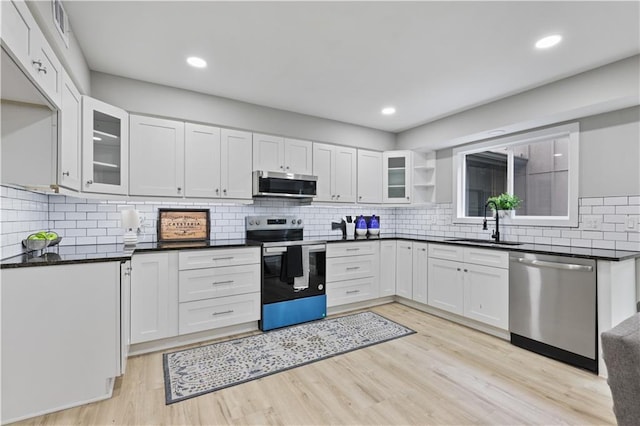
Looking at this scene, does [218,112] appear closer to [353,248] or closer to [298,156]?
[298,156]

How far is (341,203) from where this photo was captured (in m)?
4.26

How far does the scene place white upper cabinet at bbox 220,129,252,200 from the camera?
11.1 ft

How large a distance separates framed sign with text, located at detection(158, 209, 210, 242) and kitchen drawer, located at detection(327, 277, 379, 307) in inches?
62.8

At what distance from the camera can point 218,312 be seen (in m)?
3.07

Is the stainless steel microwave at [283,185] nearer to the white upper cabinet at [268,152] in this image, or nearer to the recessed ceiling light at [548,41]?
the white upper cabinet at [268,152]

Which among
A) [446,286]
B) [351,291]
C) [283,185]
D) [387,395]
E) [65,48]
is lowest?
[387,395]

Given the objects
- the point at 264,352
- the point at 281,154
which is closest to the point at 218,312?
the point at 264,352

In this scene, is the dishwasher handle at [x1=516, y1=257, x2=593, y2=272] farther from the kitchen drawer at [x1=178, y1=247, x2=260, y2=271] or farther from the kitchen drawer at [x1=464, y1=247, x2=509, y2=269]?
the kitchen drawer at [x1=178, y1=247, x2=260, y2=271]

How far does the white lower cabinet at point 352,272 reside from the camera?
3814mm

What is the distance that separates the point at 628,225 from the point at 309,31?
3110 mm

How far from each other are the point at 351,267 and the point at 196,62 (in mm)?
2758

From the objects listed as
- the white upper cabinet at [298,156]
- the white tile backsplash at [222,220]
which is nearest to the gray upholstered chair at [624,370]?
the white tile backsplash at [222,220]

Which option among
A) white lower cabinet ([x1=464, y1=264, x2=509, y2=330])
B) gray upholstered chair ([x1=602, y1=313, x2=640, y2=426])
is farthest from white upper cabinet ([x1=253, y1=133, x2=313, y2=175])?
gray upholstered chair ([x1=602, y1=313, x2=640, y2=426])

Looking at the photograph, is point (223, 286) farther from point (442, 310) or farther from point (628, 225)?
point (628, 225)
